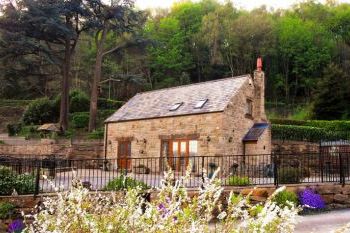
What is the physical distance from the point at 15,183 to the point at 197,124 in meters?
12.6

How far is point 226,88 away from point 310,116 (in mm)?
19687

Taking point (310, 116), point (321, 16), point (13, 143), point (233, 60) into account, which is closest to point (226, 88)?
point (13, 143)

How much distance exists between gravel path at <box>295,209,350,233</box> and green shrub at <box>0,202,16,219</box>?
6.91m

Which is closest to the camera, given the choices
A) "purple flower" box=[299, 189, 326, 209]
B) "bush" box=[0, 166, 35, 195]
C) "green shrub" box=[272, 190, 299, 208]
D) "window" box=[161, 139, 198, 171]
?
"bush" box=[0, 166, 35, 195]

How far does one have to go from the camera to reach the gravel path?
380 inches

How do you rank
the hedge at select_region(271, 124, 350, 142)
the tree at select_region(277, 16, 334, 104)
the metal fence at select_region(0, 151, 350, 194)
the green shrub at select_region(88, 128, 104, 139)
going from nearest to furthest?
the metal fence at select_region(0, 151, 350, 194) < the hedge at select_region(271, 124, 350, 142) < the green shrub at select_region(88, 128, 104, 139) < the tree at select_region(277, 16, 334, 104)

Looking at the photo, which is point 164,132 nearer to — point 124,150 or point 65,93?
point 124,150

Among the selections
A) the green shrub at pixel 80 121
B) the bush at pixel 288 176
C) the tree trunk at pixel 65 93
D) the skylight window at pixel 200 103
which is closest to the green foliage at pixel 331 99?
the skylight window at pixel 200 103

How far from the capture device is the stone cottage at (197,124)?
72.0ft

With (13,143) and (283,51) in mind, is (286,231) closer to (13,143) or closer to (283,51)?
(13,143)

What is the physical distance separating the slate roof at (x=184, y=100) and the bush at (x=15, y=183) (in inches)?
476

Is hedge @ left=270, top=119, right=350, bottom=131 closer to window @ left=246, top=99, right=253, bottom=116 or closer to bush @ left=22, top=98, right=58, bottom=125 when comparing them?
window @ left=246, top=99, right=253, bottom=116

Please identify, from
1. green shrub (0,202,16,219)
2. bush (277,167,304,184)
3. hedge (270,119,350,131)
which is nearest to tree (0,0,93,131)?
hedge (270,119,350,131)

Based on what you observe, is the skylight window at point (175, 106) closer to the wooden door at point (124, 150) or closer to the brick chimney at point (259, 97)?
the wooden door at point (124, 150)
